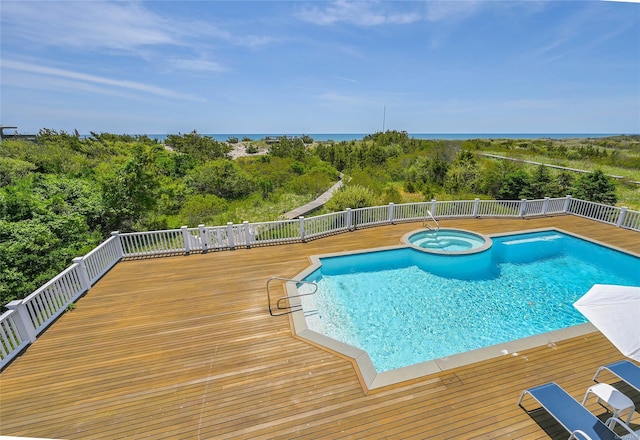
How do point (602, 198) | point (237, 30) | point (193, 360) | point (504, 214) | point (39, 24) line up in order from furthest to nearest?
point (602, 198)
point (504, 214)
point (237, 30)
point (39, 24)
point (193, 360)

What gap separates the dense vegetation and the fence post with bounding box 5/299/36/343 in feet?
6.02

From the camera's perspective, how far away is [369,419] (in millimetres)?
3338

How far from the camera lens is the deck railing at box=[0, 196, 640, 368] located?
4602mm

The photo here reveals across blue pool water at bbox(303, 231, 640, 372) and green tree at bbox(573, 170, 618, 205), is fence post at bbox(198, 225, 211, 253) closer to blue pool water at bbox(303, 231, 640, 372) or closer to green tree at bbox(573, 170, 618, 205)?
blue pool water at bbox(303, 231, 640, 372)

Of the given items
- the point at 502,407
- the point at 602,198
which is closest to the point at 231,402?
the point at 502,407

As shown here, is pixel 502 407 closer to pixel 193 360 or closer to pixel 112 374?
pixel 193 360

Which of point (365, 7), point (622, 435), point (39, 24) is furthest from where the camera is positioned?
point (365, 7)

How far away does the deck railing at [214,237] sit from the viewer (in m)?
4.60

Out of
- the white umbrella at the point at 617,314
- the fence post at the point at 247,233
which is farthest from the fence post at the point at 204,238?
the white umbrella at the point at 617,314

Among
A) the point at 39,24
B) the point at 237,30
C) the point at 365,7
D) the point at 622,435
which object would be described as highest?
the point at 237,30

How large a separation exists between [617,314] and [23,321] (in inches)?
336

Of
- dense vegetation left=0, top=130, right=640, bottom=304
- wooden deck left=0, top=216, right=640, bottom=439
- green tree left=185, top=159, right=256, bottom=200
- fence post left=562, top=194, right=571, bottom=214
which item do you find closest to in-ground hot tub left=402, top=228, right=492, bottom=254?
dense vegetation left=0, top=130, right=640, bottom=304

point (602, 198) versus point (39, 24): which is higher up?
point (39, 24)

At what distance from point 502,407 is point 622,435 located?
1.21m
